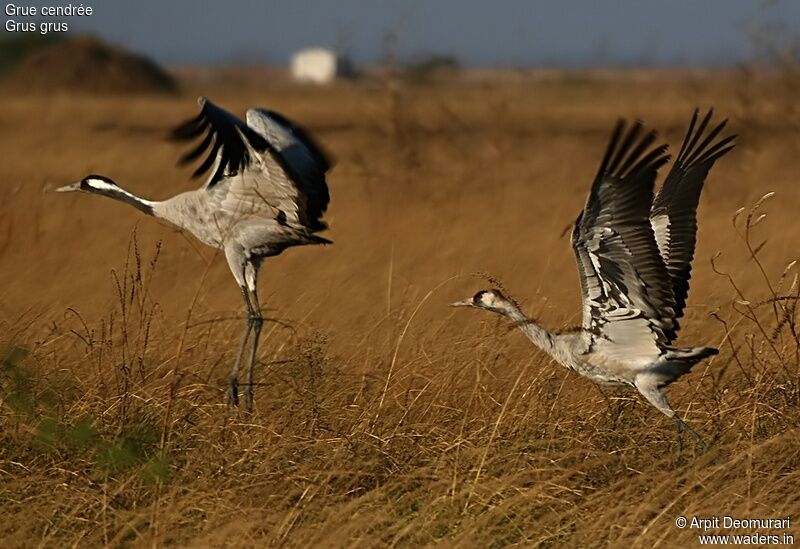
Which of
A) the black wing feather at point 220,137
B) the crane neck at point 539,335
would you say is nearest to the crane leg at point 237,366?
the black wing feather at point 220,137

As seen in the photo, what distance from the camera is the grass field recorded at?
16.2ft

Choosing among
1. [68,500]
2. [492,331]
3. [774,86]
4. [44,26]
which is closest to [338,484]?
[68,500]

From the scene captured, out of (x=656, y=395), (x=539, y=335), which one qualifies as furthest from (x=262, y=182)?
(x=656, y=395)

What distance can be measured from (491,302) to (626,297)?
2.19 feet

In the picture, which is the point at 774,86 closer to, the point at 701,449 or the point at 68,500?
the point at 701,449

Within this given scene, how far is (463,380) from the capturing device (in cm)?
638

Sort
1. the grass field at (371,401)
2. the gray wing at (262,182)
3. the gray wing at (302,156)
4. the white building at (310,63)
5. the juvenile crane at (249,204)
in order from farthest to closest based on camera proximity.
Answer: the white building at (310,63), the gray wing at (302,156), the juvenile crane at (249,204), the gray wing at (262,182), the grass field at (371,401)

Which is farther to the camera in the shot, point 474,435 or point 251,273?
point 251,273

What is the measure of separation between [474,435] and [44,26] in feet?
24.6

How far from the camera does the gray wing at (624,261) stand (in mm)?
5332

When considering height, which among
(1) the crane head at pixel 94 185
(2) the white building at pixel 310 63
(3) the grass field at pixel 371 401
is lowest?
(3) the grass field at pixel 371 401

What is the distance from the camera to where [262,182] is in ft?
25.2

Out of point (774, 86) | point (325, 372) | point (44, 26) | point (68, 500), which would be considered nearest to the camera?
point (68, 500)

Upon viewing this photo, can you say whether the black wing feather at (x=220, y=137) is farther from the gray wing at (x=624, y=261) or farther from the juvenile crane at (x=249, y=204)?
the gray wing at (x=624, y=261)
